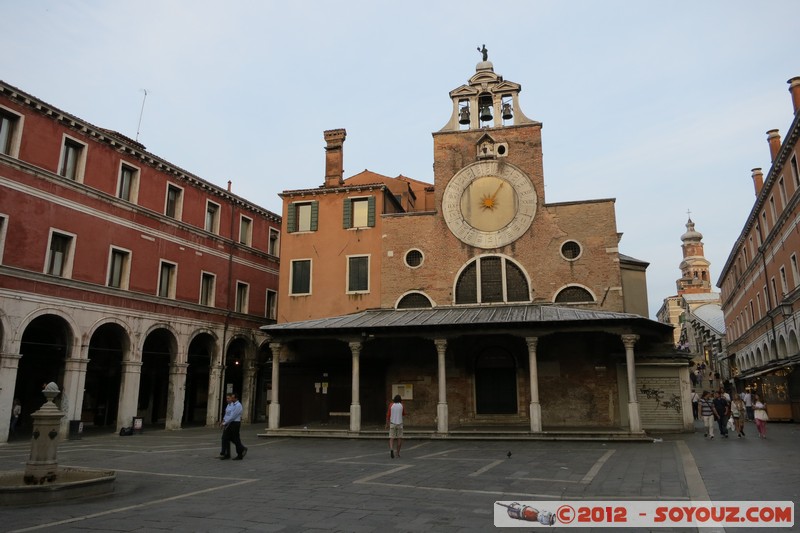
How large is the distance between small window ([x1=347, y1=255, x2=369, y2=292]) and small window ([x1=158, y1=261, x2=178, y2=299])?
8.21 metres

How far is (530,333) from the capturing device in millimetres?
19031

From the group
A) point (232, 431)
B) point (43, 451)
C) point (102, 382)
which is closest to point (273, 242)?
point (102, 382)

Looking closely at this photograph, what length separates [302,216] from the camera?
86.6ft

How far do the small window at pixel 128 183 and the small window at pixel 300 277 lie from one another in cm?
753

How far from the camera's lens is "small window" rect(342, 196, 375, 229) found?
25.5 m

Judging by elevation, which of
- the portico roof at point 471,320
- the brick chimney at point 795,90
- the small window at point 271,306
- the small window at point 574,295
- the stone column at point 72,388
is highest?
the brick chimney at point 795,90

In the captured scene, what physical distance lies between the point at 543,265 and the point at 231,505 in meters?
17.3

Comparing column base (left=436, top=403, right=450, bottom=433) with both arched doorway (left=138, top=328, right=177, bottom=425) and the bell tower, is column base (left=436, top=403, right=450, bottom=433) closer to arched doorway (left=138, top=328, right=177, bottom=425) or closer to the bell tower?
arched doorway (left=138, top=328, right=177, bottom=425)

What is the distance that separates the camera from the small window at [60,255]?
20.5 metres

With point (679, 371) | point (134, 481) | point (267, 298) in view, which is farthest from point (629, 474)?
point (267, 298)

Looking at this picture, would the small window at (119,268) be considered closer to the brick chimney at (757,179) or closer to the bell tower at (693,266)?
the brick chimney at (757,179)

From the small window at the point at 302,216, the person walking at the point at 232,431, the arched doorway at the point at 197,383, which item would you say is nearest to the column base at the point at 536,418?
the person walking at the point at 232,431

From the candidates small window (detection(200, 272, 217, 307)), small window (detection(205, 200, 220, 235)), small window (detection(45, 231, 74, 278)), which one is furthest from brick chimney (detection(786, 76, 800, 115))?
small window (detection(45, 231, 74, 278))

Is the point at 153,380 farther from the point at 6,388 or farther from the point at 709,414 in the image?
the point at 709,414
